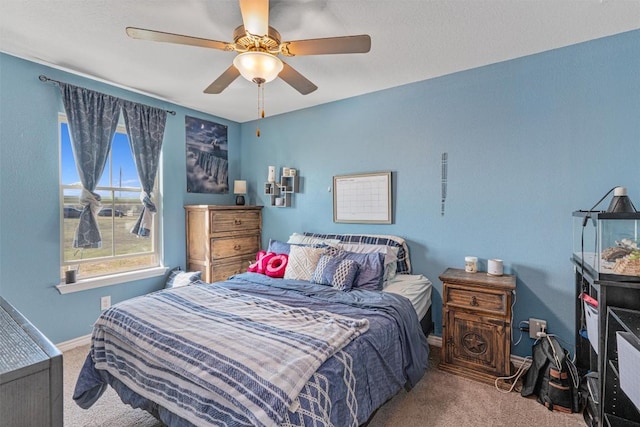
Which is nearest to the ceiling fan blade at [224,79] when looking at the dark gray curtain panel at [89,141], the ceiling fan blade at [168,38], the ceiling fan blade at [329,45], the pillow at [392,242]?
the ceiling fan blade at [168,38]

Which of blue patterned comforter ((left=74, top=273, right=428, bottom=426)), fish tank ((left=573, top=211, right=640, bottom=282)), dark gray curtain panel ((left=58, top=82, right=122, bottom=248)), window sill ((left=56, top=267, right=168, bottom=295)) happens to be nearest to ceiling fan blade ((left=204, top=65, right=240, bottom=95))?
dark gray curtain panel ((left=58, top=82, right=122, bottom=248))

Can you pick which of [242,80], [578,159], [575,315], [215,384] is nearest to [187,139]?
[242,80]

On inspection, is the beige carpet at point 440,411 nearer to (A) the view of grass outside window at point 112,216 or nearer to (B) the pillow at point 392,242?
(B) the pillow at point 392,242

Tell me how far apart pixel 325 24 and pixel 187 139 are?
2561mm

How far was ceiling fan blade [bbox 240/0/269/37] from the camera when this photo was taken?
1534 mm

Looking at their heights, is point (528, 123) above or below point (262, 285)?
above

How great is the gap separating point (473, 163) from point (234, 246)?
9.69ft

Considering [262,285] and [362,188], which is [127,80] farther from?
[362,188]

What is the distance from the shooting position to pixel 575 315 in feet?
7.55

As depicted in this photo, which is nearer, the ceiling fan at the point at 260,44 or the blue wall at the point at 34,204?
the ceiling fan at the point at 260,44

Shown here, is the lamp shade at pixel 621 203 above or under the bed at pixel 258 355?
above

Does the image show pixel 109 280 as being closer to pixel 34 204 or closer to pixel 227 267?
pixel 34 204

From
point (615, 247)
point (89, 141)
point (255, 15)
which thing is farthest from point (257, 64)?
point (615, 247)

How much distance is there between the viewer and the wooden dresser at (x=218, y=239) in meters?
3.71
